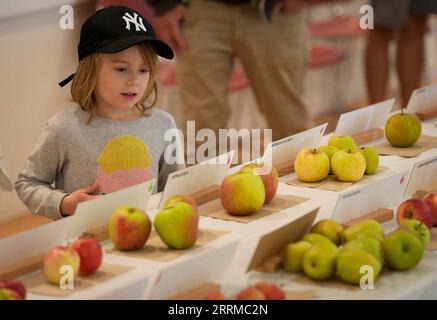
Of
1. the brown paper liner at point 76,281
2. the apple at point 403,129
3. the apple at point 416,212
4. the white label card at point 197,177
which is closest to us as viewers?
the brown paper liner at point 76,281

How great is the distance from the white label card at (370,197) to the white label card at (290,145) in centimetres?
37

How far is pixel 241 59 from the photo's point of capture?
14.6 ft

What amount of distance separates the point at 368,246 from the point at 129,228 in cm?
54

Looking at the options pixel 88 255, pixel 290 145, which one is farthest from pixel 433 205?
pixel 88 255

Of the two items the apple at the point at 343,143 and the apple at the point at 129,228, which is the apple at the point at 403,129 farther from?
the apple at the point at 129,228

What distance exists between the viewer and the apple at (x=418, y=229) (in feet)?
7.32

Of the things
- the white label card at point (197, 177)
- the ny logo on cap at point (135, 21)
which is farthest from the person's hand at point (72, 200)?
the ny logo on cap at point (135, 21)

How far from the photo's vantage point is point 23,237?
7.09ft

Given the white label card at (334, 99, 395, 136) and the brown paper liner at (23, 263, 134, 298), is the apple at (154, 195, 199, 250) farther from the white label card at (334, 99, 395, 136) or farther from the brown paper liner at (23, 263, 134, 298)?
the white label card at (334, 99, 395, 136)

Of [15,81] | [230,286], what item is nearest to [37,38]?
[15,81]

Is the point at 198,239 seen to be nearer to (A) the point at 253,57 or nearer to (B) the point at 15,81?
(A) the point at 253,57

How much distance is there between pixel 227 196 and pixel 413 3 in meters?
3.62

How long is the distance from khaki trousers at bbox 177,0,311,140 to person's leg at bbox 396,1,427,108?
1.56 metres

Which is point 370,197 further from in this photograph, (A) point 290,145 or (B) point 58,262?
(B) point 58,262
